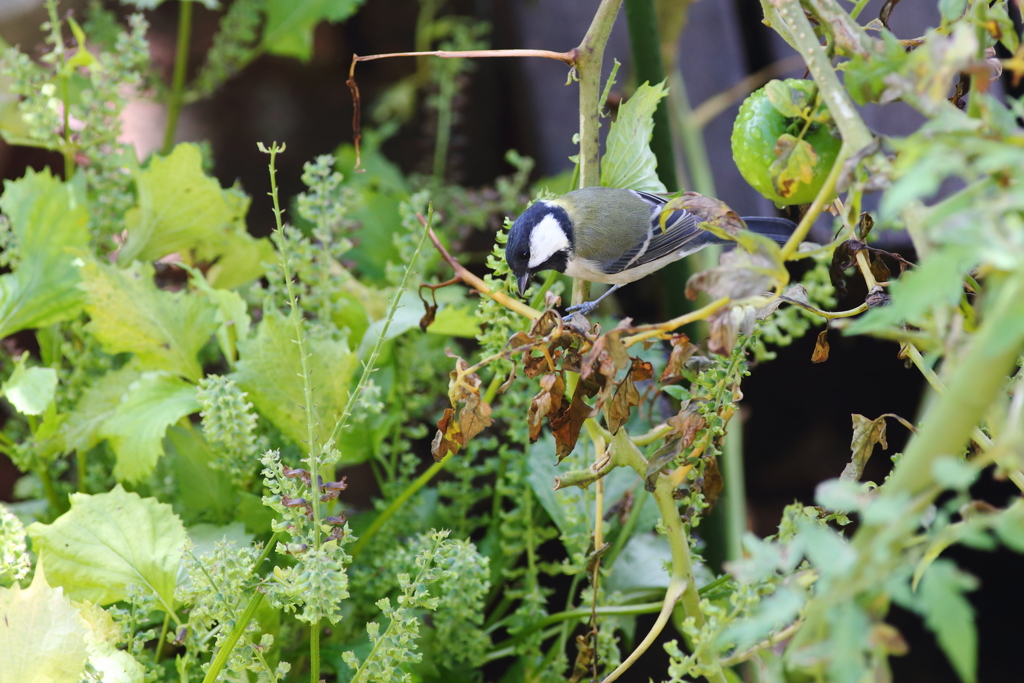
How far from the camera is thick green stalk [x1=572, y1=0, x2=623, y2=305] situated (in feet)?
1.28

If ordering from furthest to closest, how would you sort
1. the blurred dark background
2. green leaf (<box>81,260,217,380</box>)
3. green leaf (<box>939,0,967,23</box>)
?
the blurred dark background, green leaf (<box>81,260,217,380</box>), green leaf (<box>939,0,967,23</box>)

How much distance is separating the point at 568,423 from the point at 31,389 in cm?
39

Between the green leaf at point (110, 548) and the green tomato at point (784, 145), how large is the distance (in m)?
0.39

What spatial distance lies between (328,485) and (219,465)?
200mm

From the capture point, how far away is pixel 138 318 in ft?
1.86

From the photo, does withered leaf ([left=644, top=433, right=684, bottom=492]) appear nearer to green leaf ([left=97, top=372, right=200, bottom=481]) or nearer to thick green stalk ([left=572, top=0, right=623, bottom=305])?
thick green stalk ([left=572, top=0, right=623, bottom=305])

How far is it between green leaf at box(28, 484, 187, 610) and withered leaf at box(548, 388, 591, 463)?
0.25 m

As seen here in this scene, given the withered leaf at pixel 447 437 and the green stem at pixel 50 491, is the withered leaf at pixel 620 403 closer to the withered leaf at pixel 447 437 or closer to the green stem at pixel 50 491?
the withered leaf at pixel 447 437

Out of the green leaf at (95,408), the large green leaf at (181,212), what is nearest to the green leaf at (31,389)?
the green leaf at (95,408)

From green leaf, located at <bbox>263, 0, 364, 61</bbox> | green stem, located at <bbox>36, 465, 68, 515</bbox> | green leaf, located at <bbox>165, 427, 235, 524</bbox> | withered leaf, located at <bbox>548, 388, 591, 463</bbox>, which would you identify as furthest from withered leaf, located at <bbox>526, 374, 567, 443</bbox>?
green leaf, located at <bbox>263, 0, 364, 61</bbox>

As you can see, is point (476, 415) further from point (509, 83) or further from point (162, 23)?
point (162, 23)

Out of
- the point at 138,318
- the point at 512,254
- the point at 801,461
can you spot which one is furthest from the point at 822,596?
the point at 801,461

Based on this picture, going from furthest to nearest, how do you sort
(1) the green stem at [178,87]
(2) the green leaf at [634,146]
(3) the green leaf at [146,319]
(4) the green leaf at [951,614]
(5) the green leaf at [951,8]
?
(1) the green stem at [178,87]
(3) the green leaf at [146,319]
(2) the green leaf at [634,146]
(5) the green leaf at [951,8]
(4) the green leaf at [951,614]

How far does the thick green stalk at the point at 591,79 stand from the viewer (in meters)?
0.39
